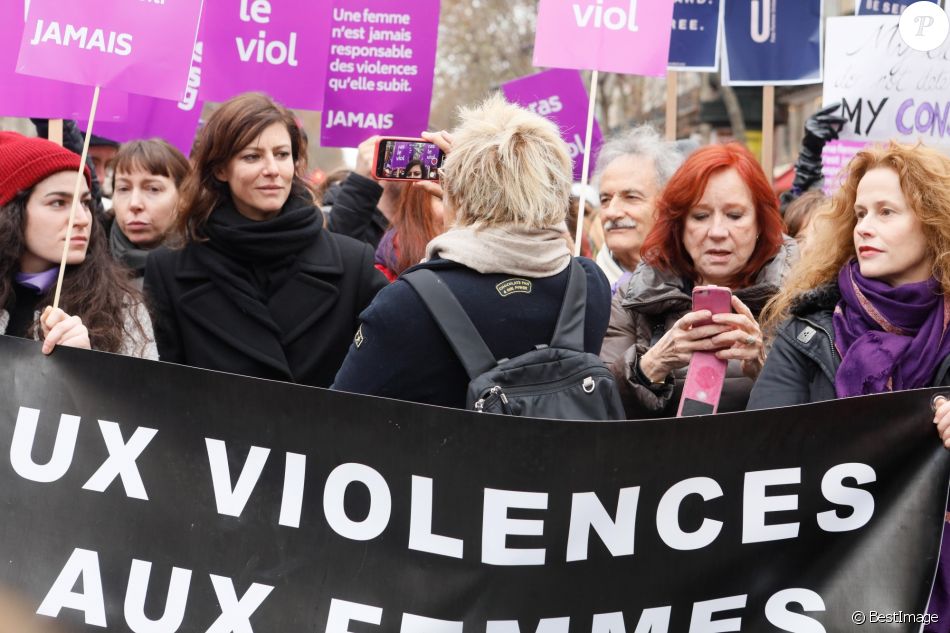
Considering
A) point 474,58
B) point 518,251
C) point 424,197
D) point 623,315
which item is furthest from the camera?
point 474,58

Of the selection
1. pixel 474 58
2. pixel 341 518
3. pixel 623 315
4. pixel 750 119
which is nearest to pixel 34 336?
pixel 341 518

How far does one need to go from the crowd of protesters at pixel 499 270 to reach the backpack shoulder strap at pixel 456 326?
32mm

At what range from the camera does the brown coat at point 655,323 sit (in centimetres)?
400

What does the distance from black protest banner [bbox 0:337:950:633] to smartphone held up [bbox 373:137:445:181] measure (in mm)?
1219

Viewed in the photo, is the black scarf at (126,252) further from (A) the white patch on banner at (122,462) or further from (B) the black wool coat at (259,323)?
(A) the white patch on banner at (122,462)

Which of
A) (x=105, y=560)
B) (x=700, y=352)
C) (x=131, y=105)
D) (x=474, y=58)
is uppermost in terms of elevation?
(x=474, y=58)

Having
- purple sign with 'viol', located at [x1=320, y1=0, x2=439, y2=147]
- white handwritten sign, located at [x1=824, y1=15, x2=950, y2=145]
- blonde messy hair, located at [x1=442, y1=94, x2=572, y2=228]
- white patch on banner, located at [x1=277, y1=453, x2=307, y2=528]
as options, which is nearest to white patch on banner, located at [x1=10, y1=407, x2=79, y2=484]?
white patch on banner, located at [x1=277, y1=453, x2=307, y2=528]

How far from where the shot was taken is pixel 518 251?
3.27 meters

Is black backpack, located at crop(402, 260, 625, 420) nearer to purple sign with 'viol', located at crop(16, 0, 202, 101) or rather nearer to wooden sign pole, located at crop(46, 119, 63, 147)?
purple sign with 'viol', located at crop(16, 0, 202, 101)

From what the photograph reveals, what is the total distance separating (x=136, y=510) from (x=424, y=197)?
89.8 inches

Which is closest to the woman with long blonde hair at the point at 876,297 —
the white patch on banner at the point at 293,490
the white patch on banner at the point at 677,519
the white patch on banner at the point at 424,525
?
the white patch on banner at the point at 677,519

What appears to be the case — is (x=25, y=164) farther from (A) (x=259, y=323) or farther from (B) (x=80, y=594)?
(B) (x=80, y=594)

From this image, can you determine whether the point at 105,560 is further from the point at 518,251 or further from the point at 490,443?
the point at 518,251

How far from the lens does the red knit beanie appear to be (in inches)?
157
